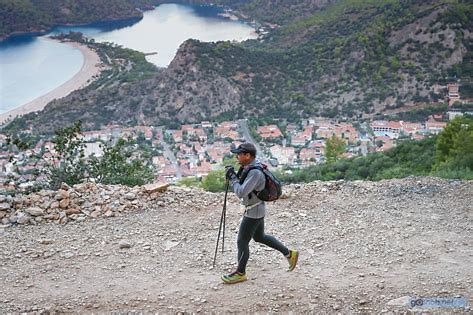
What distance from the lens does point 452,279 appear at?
16.6ft

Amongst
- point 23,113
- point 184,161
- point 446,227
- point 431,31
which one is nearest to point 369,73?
point 431,31

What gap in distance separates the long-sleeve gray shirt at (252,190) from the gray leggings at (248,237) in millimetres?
80

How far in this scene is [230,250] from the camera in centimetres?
588

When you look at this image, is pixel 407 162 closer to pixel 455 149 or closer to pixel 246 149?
pixel 455 149

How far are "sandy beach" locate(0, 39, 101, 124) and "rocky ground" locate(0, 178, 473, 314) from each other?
142ft

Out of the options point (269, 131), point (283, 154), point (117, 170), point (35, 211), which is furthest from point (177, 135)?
point (35, 211)

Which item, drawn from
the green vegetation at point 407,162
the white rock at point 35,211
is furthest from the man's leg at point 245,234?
the green vegetation at point 407,162

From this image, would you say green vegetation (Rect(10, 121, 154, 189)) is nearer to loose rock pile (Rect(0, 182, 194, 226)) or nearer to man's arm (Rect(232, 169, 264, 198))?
loose rock pile (Rect(0, 182, 194, 226))

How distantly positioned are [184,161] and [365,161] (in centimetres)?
1985

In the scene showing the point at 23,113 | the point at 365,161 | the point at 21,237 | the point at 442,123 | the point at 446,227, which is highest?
the point at 446,227

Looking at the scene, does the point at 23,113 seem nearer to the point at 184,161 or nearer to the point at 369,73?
the point at 184,161

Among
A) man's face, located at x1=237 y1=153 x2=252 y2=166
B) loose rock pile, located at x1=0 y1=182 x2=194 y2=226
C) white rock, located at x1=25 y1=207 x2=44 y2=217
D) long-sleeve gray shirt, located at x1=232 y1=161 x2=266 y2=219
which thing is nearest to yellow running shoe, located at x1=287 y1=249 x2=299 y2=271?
long-sleeve gray shirt, located at x1=232 y1=161 x2=266 y2=219

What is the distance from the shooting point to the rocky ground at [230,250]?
4879 mm

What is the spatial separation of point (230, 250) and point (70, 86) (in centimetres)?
5526
